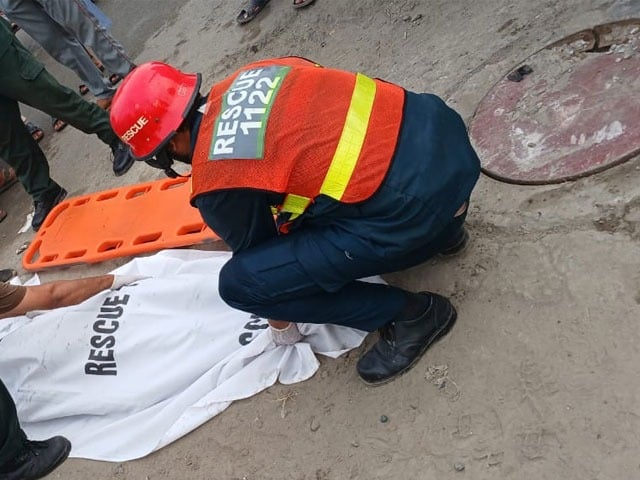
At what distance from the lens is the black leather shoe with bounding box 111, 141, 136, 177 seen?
13.1 ft

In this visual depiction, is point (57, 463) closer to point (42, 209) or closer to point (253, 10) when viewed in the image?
point (42, 209)

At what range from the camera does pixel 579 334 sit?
195 centimetres

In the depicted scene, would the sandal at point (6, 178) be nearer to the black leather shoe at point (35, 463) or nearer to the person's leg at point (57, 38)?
the person's leg at point (57, 38)

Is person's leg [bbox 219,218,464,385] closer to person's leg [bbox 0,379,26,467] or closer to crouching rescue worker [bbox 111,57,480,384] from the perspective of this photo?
crouching rescue worker [bbox 111,57,480,384]

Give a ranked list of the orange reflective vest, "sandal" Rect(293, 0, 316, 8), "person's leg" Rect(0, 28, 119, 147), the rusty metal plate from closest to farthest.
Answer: the orange reflective vest
the rusty metal plate
"person's leg" Rect(0, 28, 119, 147)
"sandal" Rect(293, 0, 316, 8)

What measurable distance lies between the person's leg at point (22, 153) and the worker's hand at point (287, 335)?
232 centimetres

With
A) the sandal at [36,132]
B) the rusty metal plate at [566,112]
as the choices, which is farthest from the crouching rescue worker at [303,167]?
the sandal at [36,132]

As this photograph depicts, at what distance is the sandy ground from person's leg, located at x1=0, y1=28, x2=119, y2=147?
213 cm

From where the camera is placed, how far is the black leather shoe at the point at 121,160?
400 centimetres

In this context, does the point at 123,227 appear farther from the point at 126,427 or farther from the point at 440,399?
the point at 440,399

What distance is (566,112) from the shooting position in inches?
95.0

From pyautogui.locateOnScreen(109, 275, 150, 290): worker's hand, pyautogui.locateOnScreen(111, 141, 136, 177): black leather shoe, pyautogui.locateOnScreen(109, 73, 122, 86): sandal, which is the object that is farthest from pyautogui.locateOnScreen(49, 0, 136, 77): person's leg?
pyautogui.locateOnScreen(109, 275, 150, 290): worker's hand

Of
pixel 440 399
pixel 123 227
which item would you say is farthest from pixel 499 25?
pixel 123 227

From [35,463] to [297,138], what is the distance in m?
1.75
